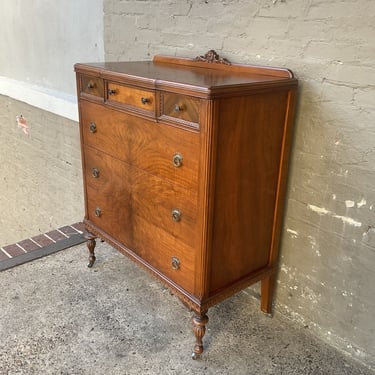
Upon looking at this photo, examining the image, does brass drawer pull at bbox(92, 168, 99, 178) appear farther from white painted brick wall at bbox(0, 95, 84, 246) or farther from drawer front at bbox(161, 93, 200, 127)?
white painted brick wall at bbox(0, 95, 84, 246)

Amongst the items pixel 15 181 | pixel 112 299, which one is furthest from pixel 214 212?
pixel 15 181

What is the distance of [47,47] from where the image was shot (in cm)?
358

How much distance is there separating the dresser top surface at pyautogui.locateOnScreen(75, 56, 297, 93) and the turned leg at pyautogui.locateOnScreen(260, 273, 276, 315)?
0.96 metres

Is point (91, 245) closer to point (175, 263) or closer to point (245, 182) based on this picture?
point (175, 263)

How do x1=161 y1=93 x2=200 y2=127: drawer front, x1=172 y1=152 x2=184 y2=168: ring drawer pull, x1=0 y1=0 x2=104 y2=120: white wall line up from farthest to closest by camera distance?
x1=0 y1=0 x2=104 y2=120: white wall, x1=172 y1=152 x2=184 y2=168: ring drawer pull, x1=161 y1=93 x2=200 y2=127: drawer front

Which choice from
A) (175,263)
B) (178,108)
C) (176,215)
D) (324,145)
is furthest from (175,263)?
(324,145)

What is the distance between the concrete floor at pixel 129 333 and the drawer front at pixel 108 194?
361 millimetres

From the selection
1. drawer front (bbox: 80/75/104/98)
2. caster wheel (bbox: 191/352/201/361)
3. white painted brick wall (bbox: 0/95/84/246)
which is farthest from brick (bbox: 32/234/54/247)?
caster wheel (bbox: 191/352/201/361)

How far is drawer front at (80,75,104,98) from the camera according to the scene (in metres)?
2.03

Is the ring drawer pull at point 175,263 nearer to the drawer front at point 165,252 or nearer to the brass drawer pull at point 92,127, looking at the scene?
the drawer front at point 165,252

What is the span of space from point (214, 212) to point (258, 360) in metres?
0.74

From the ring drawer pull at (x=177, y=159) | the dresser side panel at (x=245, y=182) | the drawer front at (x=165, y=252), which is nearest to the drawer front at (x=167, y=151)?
the ring drawer pull at (x=177, y=159)

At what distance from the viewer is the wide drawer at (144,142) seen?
1.63 metres

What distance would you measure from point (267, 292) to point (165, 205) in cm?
74
